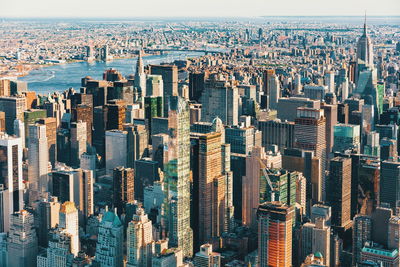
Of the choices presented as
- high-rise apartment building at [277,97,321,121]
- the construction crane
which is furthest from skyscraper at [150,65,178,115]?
the construction crane

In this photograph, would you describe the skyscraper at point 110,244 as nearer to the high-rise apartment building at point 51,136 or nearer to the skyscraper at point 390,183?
the skyscraper at point 390,183

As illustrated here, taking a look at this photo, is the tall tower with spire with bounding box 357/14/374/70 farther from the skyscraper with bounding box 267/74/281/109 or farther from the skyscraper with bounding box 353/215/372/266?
the skyscraper with bounding box 353/215/372/266

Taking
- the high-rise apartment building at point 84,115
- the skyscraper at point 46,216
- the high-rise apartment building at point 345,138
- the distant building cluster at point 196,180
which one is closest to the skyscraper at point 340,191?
the distant building cluster at point 196,180

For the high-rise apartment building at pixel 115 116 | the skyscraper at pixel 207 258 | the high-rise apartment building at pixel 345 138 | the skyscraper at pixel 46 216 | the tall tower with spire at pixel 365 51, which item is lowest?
the skyscraper at pixel 207 258

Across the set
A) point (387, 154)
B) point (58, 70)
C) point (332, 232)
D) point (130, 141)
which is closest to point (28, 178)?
point (130, 141)

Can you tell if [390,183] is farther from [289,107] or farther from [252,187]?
[289,107]

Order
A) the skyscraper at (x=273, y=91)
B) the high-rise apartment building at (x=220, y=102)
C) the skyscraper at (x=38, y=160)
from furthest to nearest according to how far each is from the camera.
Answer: the skyscraper at (x=273, y=91), the high-rise apartment building at (x=220, y=102), the skyscraper at (x=38, y=160)
